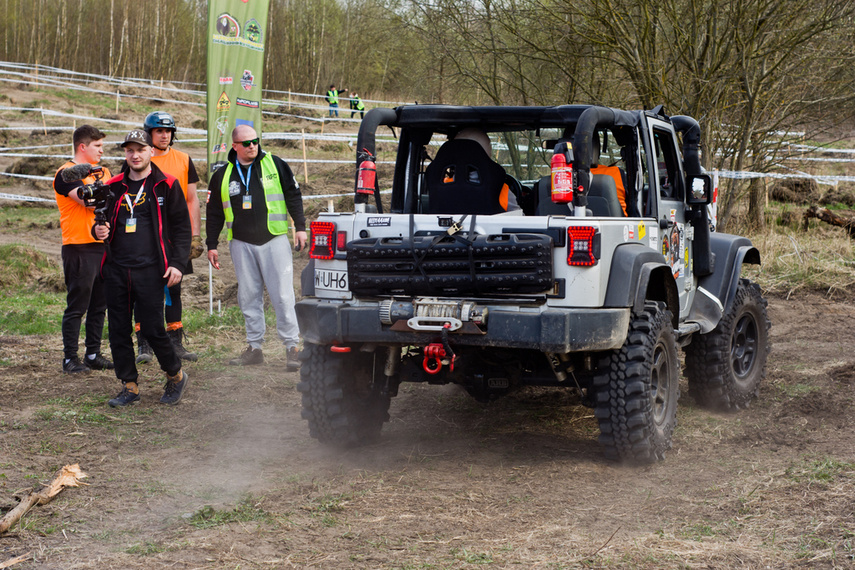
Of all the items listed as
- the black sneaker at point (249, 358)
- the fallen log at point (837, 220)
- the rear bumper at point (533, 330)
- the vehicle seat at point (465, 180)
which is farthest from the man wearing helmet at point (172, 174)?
the fallen log at point (837, 220)

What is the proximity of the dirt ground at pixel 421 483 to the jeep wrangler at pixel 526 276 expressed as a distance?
397mm

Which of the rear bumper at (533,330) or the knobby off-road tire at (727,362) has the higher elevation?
the rear bumper at (533,330)

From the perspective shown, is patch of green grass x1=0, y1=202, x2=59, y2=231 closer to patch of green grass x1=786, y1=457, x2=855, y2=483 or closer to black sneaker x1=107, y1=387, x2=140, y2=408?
black sneaker x1=107, y1=387, x2=140, y2=408

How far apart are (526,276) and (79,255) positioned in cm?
428

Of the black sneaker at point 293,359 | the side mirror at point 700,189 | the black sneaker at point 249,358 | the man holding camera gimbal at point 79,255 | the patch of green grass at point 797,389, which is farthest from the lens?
the black sneaker at point 249,358

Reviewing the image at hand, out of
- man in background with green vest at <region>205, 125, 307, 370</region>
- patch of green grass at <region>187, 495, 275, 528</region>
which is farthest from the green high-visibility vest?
patch of green grass at <region>187, 495, 275, 528</region>

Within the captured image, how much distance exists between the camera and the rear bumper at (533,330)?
4.58m

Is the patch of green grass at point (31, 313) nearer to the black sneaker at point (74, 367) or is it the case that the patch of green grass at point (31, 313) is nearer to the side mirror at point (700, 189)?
the black sneaker at point (74, 367)

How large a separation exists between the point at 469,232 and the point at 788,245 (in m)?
8.92

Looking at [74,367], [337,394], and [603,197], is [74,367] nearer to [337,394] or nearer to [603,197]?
[337,394]

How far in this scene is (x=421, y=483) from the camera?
4.71 metres

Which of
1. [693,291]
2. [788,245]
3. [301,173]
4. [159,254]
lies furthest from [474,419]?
[301,173]

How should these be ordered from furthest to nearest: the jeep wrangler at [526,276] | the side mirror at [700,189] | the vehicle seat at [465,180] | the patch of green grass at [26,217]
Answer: the patch of green grass at [26,217], the side mirror at [700,189], the vehicle seat at [465,180], the jeep wrangler at [526,276]

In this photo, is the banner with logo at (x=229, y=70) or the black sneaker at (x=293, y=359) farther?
the banner with logo at (x=229, y=70)
